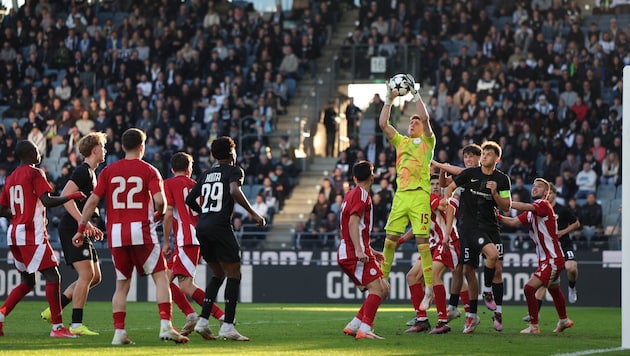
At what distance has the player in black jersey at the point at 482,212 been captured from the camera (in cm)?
1448

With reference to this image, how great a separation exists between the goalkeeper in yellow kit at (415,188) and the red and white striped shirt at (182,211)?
2270 millimetres

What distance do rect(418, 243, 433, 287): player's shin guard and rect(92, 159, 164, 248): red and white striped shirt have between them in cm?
385

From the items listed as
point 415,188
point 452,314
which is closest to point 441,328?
point 452,314

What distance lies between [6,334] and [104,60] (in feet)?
71.4

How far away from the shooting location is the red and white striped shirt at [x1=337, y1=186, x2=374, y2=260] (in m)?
13.1

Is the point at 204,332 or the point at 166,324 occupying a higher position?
the point at 166,324

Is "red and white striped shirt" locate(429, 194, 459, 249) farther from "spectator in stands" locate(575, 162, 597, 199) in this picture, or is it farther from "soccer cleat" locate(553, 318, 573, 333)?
"spectator in stands" locate(575, 162, 597, 199)

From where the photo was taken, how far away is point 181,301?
45.8 ft

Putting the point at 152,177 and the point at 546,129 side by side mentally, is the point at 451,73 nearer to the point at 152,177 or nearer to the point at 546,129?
the point at 546,129

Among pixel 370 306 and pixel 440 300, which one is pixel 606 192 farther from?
pixel 370 306

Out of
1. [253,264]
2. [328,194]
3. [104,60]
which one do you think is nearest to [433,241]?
[253,264]

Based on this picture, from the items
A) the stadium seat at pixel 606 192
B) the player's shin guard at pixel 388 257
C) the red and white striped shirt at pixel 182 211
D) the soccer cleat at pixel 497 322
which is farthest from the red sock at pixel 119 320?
the stadium seat at pixel 606 192

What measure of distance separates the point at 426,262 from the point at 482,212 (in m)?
0.88

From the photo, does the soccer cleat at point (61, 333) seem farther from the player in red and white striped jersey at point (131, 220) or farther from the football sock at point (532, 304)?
the football sock at point (532, 304)
